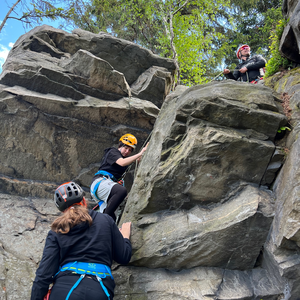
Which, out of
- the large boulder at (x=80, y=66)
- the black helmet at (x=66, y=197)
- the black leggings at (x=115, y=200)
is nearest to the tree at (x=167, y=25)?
the large boulder at (x=80, y=66)

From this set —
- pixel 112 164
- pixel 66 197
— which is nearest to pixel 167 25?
pixel 112 164

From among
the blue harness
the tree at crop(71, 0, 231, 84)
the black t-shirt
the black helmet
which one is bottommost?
the blue harness

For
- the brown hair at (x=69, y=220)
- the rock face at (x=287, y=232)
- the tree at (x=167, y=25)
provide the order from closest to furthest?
1. the brown hair at (x=69, y=220)
2. the rock face at (x=287, y=232)
3. the tree at (x=167, y=25)

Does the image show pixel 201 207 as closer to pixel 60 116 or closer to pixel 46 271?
pixel 46 271

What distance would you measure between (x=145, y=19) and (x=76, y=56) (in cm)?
1148

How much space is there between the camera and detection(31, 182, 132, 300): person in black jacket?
10.7 feet

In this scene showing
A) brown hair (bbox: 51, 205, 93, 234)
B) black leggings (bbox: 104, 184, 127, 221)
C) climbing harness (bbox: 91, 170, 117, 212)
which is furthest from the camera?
climbing harness (bbox: 91, 170, 117, 212)

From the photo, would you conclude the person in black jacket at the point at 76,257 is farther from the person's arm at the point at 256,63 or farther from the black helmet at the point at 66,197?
the person's arm at the point at 256,63

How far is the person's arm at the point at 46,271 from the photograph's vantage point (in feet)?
10.9

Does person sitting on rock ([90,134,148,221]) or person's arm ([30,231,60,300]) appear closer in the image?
person's arm ([30,231,60,300])

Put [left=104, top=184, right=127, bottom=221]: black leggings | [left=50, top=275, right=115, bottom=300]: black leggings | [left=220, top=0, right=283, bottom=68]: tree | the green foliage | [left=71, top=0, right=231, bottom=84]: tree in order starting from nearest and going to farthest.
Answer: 1. [left=50, top=275, right=115, bottom=300]: black leggings
2. [left=104, top=184, right=127, bottom=221]: black leggings
3. the green foliage
4. [left=71, top=0, right=231, bottom=84]: tree
5. [left=220, top=0, right=283, bottom=68]: tree

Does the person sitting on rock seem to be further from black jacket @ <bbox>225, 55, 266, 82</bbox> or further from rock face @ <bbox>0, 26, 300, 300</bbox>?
black jacket @ <bbox>225, 55, 266, 82</bbox>

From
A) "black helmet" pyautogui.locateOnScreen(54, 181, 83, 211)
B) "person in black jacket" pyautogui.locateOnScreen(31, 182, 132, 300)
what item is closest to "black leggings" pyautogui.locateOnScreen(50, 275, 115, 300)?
"person in black jacket" pyautogui.locateOnScreen(31, 182, 132, 300)

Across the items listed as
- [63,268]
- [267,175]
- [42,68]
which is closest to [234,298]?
[267,175]
